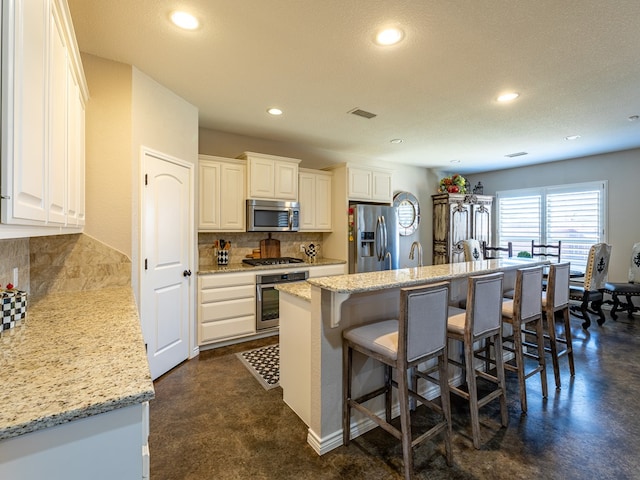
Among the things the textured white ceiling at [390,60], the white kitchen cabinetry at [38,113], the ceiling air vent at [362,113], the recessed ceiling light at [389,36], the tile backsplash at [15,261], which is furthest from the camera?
the ceiling air vent at [362,113]

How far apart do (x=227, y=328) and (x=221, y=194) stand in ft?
5.23

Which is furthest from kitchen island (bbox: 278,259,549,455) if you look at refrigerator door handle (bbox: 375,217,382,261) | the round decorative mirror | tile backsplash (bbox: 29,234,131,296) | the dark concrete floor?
the round decorative mirror

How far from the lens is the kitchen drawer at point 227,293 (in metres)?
3.41

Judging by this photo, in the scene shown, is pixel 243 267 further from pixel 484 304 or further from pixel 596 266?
pixel 596 266

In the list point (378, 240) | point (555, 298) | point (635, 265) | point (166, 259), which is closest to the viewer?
point (555, 298)

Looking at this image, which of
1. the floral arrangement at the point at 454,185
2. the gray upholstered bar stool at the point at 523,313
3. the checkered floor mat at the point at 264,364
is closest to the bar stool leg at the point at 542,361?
the gray upholstered bar stool at the point at 523,313

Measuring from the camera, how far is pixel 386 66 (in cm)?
240

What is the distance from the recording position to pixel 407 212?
6.00 m

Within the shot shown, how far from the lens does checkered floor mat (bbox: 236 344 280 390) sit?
9.03 feet

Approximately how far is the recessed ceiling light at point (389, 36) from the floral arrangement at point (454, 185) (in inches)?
171

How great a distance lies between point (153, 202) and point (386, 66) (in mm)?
2243

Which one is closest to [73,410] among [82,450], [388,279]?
[82,450]

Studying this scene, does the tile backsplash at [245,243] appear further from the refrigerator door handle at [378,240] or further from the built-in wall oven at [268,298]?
the refrigerator door handle at [378,240]

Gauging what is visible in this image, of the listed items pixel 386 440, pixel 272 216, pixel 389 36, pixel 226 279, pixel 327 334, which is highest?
pixel 389 36
